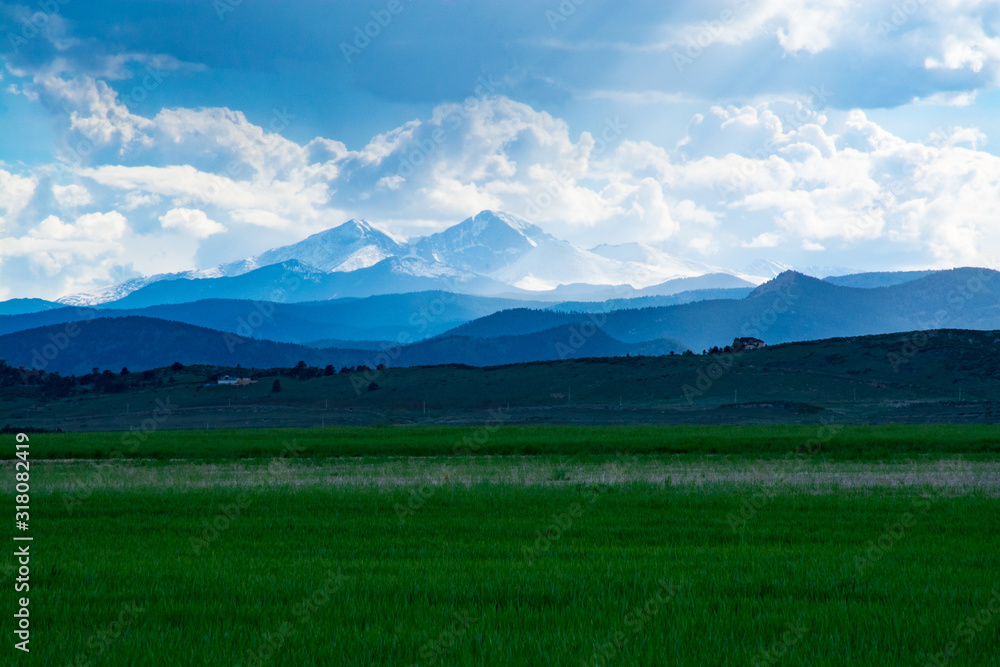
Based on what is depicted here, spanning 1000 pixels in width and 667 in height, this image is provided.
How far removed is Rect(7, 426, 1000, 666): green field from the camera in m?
8.98

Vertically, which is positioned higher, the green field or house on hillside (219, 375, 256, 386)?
house on hillside (219, 375, 256, 386)

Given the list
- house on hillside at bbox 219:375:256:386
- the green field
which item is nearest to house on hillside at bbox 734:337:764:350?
house on hillside at bbox 219:375:256:386

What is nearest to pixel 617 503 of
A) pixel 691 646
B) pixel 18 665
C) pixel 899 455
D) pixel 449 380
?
pixel 691 646

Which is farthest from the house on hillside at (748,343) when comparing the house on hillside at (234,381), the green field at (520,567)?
the green field at (520,567)

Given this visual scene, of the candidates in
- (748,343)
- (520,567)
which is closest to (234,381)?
(748,343)

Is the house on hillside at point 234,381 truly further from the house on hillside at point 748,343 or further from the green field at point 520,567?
the green field at point 520,567

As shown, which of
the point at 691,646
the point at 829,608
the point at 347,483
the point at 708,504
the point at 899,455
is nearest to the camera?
the point at 691,646

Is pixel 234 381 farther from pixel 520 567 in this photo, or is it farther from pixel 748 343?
pixel 520 567

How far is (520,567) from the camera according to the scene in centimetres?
1299

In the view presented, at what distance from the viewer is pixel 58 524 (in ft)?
61.2

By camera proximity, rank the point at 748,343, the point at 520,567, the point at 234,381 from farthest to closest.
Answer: the point at 748,343 → the point at 234,381 → the point at 520,567

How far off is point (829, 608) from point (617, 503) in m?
11.5

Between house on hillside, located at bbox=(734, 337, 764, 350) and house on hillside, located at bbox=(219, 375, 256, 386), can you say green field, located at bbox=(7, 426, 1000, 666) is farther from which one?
house on hillside, located at bbox=(734, 337, 764, 350)

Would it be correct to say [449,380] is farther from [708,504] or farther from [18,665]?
[18,665]
